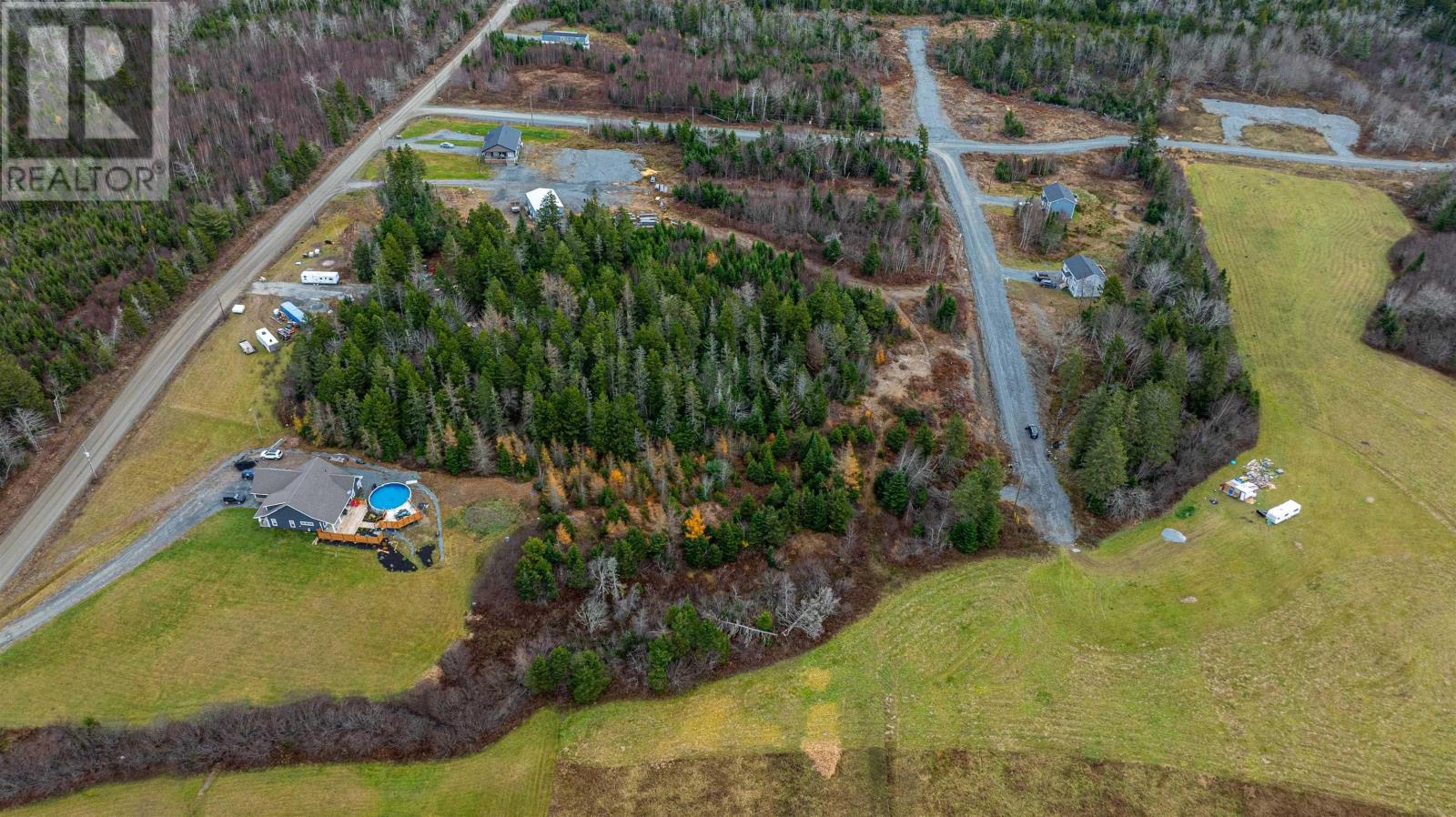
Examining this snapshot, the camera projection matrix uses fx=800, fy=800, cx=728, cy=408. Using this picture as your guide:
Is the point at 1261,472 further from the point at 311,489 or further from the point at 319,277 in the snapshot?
the point at 319,277

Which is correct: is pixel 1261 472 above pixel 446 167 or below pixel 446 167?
below

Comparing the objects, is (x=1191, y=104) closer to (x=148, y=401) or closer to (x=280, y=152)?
(x=280, y=152)

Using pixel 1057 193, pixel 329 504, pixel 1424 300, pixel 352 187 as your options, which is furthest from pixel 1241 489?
pixel 352 187

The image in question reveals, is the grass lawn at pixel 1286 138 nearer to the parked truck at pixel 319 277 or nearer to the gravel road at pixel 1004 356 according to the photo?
the gravel road at pixel 1004 356

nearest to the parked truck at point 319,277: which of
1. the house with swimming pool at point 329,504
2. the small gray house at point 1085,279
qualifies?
the house with swimming pool at point 329,504

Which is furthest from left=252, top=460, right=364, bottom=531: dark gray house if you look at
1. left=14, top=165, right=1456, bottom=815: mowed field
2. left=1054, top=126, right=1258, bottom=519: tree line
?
left=1054, top=126, right=1258, bottom=519: tree line

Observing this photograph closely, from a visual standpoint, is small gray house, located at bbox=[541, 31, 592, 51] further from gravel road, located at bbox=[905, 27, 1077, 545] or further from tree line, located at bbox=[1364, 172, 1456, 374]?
tree line, located at bbox=[1364, 172, 1456, 374]

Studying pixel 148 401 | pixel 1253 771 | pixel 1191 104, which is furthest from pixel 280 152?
pixel 1191 104
